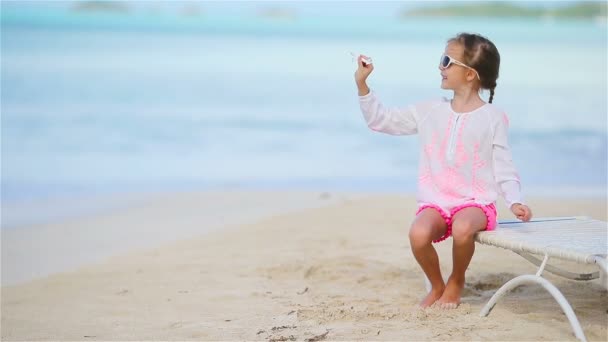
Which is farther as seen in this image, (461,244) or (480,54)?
(480,54)

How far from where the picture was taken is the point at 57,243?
20.8 ft

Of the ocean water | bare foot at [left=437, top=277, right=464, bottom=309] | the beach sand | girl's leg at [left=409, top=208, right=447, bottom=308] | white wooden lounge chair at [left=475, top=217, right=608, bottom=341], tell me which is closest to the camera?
white wooden lounge chair at [left=475, top=217, right=608, bottom=341]

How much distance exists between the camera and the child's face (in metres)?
4.29

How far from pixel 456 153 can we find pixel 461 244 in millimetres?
453

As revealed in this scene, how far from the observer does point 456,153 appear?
4.23m

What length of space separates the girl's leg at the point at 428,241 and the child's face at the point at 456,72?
0.62m

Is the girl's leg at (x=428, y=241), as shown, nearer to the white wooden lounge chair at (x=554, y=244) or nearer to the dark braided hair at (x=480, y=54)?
the white wooden lounge chair at (x=554, y=244)

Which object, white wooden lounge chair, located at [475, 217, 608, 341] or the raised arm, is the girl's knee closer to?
white wooden lounge chair, located at [475, 217, 608, 341]

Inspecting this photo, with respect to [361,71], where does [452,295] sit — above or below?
below

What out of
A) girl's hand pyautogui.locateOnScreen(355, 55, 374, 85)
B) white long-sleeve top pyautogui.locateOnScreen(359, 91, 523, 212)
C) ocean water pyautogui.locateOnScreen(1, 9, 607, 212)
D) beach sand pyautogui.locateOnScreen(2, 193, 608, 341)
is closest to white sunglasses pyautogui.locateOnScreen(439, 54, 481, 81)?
white long-sleeve top pyautogui.locateOnScreen(359, 91, 523, 212)

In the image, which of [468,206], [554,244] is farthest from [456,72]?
[554,244]

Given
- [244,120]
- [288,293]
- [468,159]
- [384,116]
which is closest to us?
[468,159]

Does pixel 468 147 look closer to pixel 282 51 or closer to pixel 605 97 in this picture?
pixel 605 97

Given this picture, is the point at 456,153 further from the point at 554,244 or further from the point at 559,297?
the point at 559,297
